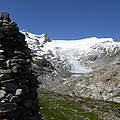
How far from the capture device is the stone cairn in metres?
28.9

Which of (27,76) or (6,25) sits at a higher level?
(6,25)

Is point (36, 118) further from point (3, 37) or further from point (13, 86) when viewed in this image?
point (3, 37)

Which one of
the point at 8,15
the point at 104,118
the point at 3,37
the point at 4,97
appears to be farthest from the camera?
the point at 104,118

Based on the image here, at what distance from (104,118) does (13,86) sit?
51864 mm

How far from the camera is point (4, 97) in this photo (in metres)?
28.8

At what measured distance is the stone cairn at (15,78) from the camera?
2894 centimetres

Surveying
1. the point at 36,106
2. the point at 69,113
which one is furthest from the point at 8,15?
the point at 69,113

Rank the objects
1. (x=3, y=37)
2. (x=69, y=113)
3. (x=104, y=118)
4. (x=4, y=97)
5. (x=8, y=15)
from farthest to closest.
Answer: (x=104, y=118) → (x=69, y=113) → (x=8, y=15) → (x=3, y=37) → (x=4, y=97)

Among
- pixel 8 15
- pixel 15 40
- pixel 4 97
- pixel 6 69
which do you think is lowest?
pixel 4 97

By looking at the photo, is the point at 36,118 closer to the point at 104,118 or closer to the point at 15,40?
the point at 15,40

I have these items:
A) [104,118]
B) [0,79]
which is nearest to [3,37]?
[0,79]

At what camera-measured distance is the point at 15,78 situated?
2975cm

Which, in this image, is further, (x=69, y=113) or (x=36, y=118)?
(x=69, y=113)

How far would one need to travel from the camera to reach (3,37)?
30656 mm
